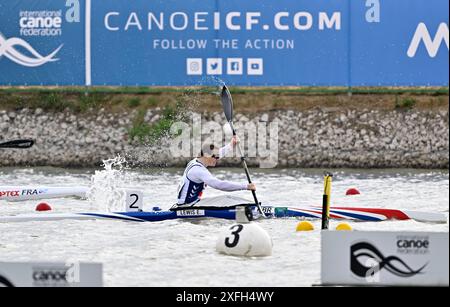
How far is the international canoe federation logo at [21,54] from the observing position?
91.1 ft

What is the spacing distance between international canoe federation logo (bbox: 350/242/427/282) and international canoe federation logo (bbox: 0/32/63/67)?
17370 millimetres

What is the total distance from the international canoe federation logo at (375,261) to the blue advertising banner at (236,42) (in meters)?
15.9

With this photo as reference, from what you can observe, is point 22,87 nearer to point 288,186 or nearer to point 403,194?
point 288,186

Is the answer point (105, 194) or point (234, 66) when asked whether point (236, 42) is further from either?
point (105, 194)

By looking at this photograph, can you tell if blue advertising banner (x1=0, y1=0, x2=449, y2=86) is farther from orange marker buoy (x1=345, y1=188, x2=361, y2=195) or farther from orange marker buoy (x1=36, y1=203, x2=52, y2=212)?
orange marker buoy (x1=36, y1=203, x2=52, y2=212)

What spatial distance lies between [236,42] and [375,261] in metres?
16.1

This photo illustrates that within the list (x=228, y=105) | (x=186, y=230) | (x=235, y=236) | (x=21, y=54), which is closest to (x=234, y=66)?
(x=21, y=54)

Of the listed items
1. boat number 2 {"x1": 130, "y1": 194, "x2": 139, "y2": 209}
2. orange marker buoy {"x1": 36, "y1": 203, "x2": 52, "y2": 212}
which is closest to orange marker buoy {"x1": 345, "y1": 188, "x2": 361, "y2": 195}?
boat number 2 {"x1": 130, "y1": 194, "x2": 139, "y2": 209}

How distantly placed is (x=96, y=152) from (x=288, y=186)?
673cm

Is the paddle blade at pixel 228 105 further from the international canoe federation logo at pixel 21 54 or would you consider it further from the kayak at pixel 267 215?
the international canoe federation logo at pixel 21 54

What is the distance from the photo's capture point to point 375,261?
11.4m

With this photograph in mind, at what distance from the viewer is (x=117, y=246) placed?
15484mm

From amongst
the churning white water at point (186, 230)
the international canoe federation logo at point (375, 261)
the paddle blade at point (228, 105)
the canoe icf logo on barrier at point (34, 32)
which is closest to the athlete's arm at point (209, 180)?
the churning white water at point (186, 230)

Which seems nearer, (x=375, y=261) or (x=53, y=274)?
(x=53, y=274)
